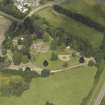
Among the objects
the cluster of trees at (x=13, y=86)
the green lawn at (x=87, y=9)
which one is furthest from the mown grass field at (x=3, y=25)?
the green lawn at (x=87, y=9)

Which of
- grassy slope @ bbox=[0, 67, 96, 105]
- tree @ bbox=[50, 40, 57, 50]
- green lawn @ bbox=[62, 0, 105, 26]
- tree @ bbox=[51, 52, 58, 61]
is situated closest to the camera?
grassy slope @ bbox=[0, 67, 96, 105]

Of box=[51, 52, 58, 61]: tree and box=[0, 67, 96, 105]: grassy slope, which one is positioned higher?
box=[51, 52, 58, 61]: tree

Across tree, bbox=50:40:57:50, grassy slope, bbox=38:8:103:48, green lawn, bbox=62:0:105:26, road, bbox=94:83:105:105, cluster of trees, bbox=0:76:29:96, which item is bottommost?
cluster of trees, bbox=0:76:29:96

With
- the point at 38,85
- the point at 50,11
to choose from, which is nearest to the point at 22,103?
the point at 38,85

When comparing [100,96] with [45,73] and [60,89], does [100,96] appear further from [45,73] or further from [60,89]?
[45,73]

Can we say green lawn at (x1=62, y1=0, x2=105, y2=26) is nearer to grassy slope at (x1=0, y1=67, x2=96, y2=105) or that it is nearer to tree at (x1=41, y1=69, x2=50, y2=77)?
grassy slope at (x1=0, y1=67, x2=96, y2=105)

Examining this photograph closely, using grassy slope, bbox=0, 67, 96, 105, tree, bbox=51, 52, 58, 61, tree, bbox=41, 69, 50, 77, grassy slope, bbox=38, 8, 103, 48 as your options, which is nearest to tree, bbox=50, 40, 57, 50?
tree, bbox=51, 52, 58, 61

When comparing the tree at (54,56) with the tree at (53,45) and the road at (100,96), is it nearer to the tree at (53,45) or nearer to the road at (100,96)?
the tree at (53,45)
